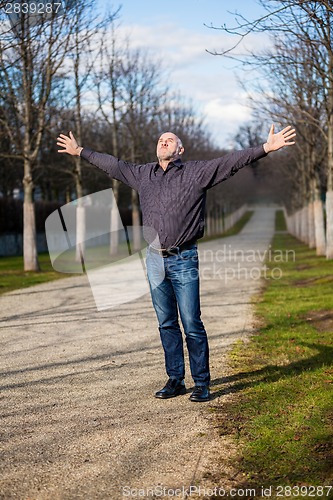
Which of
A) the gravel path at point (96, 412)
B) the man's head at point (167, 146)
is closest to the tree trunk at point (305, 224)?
the gravel path at point (96, 412)

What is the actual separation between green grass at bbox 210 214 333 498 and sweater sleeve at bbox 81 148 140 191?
1950mm

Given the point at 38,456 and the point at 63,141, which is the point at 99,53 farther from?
the point at 38,456

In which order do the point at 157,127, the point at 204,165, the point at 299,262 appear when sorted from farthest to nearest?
1. the point at 157,127
2. the point at 299,262
3. the point at 204,165

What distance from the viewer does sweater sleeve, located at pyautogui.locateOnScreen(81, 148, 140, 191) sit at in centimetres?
614

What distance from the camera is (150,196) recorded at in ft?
19.5

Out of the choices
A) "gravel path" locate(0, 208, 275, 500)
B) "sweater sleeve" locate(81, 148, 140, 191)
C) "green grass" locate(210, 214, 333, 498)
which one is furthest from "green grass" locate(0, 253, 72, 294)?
"sweater sleeve" locate(81, 148, 140, 191)

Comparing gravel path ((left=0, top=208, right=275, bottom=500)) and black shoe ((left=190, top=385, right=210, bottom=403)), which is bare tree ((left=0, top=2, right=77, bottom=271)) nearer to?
gravel path ((left=0, top=208, right=275, bottom=500))

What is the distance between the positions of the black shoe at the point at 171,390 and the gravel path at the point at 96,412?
0.27 feet

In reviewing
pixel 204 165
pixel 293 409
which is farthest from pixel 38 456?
pixel 204 165

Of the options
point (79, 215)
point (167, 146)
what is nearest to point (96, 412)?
point (167, 146)

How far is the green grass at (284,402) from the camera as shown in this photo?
4.25 meters

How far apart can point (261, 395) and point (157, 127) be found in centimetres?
3536

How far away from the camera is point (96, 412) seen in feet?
18.2

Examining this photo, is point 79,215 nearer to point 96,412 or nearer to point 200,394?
point 200,394
